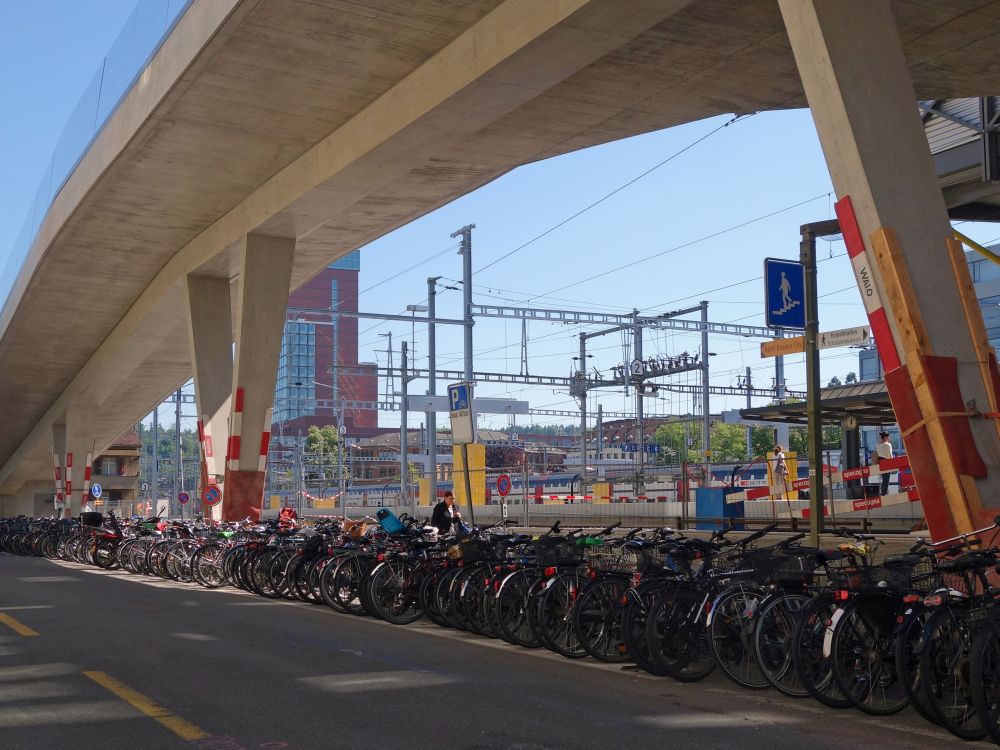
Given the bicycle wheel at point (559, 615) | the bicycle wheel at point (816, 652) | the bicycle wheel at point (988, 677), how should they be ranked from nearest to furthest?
the bicycle wheel at point (988, 677), the bicycle wheel at point (816, 652), the bicycle wheel at point (559, 615)

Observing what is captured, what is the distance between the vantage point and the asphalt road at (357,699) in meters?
5.79

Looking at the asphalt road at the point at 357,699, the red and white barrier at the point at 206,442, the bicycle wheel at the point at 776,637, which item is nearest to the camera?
the asphalt road at the point at 357,699

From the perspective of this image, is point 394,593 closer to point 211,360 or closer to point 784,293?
point 784,293

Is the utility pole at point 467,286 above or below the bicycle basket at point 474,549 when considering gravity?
above

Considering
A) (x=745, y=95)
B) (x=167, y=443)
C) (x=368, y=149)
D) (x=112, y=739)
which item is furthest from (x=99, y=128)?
(x=167, y=443)

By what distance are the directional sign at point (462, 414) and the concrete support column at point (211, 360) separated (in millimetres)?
10716

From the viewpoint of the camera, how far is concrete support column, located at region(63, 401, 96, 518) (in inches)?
1519

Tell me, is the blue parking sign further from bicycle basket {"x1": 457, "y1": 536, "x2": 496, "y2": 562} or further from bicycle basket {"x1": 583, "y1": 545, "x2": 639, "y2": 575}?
bicycle basket {"x1": 583, "y1": 545, "x2": 639, "y2": 575}

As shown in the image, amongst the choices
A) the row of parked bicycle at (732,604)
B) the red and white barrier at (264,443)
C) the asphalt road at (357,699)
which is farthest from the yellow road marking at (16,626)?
the red and white barrier at (264,443)

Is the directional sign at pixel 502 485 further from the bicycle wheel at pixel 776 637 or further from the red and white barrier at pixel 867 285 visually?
the bicycle wheel at pixel 776 637

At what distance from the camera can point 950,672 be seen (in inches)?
233

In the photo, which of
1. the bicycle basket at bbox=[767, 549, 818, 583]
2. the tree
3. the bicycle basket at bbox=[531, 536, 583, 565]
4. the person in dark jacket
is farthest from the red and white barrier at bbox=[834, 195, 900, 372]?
the tree

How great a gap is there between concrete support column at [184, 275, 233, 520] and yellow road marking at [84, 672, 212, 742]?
1699 centimetres

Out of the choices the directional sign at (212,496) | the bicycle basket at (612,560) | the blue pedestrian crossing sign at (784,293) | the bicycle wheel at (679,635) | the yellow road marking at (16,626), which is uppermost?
the blue pedestrian crossing sign at (784,293)
